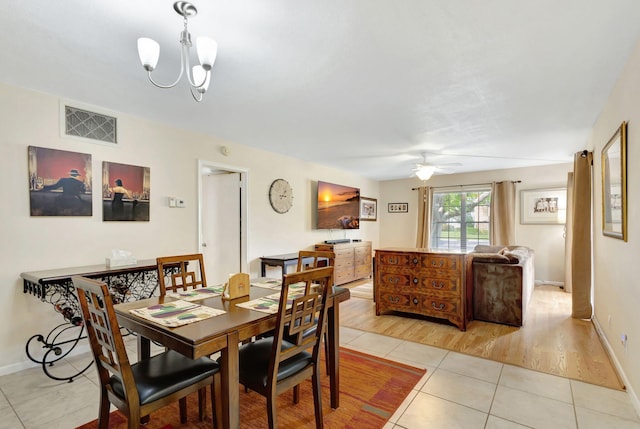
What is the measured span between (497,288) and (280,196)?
131 inches

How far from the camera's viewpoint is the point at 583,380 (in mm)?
2441

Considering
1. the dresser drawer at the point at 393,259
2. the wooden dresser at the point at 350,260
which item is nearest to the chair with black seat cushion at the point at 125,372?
the dresser drawer at the point at 393,259

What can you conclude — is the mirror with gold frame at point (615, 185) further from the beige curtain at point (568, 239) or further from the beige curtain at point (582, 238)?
the beige curtain at point (568, 239)

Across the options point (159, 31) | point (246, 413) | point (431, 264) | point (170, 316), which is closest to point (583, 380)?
point (431, 264)

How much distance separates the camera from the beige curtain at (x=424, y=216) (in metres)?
7.39

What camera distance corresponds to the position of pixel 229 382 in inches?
57.9

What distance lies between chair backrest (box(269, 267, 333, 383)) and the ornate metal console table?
1890 millimetres

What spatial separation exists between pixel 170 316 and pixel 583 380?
3.02m

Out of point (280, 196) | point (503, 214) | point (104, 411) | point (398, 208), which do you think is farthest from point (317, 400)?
point (398, 208)

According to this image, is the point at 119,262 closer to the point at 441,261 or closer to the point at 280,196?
the point at 280,196

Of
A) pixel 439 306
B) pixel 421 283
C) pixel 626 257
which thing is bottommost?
pixel 439 306

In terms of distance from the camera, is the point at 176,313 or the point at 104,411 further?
the point at 176,313

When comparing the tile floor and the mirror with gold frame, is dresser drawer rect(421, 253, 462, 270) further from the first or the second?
the mirror with gold frame

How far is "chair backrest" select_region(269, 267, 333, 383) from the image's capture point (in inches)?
63.0
